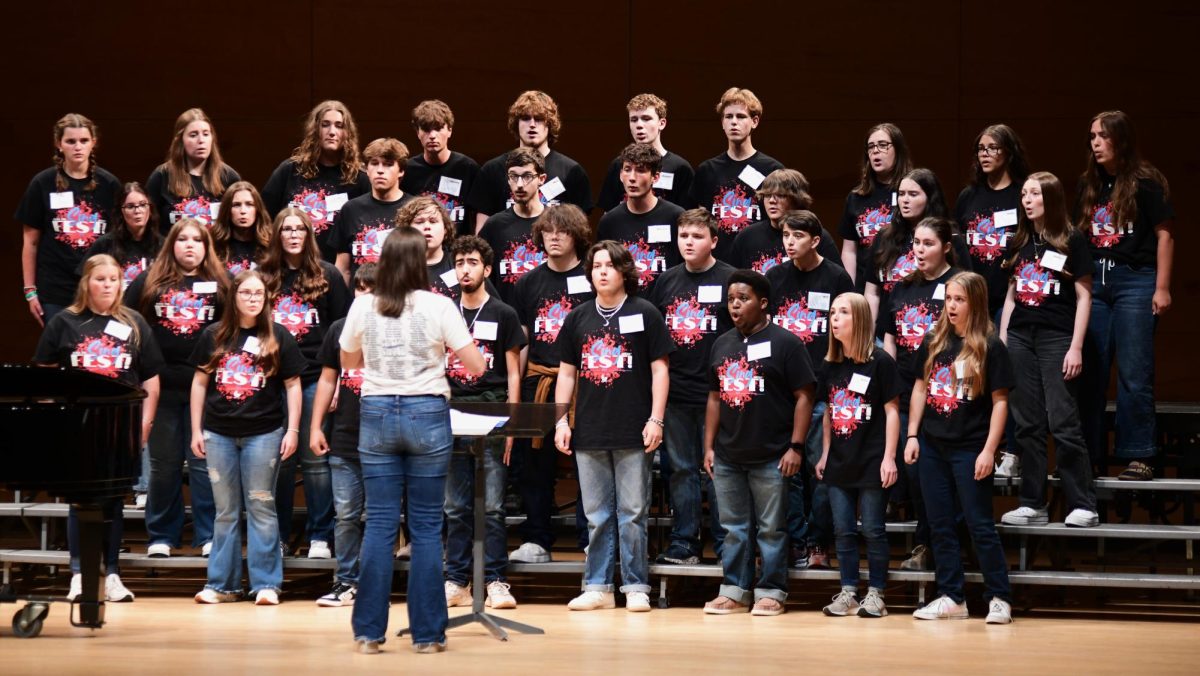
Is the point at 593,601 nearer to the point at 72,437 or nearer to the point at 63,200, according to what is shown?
the point at 72,437

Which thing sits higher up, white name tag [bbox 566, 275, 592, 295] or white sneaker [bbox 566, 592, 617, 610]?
white name tag [bbox 566, 275, 592, 295]

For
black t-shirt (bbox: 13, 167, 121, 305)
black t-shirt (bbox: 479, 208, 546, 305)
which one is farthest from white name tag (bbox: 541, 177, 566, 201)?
black t-shirt (bbox: 13, 167, 121, 305)

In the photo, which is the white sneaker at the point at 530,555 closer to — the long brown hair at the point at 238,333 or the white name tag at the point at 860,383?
the long brown hair at the point at 238,333

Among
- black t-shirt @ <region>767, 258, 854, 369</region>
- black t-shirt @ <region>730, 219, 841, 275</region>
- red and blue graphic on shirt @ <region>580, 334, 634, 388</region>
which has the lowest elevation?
red and blue graphic on shirt @ <region>580, 334, 634, 388</region>

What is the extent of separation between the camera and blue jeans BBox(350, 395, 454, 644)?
4.52m

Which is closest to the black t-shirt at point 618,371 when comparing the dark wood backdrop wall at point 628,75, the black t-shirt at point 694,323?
the black t-shirt at point 694,323

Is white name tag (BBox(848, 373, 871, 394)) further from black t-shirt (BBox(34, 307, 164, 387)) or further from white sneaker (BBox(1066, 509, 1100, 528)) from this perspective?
black t-shirt (BBox(34, 307, 164, 387))

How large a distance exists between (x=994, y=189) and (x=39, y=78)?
228 inches

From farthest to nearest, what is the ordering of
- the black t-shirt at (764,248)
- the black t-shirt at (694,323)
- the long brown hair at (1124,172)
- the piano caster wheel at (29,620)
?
the black t-shirt at (764,248)
the long brown hair at (1124,172)
the black t-shirt at (694,323)
the piano caster wheel at (29,620)

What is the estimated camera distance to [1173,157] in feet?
25.9

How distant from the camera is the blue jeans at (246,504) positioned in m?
5.80

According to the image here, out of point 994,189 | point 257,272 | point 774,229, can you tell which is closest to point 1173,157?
point 994,189

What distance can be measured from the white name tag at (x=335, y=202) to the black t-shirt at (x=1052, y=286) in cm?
313

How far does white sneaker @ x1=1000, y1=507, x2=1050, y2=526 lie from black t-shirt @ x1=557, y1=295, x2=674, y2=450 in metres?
1.61
